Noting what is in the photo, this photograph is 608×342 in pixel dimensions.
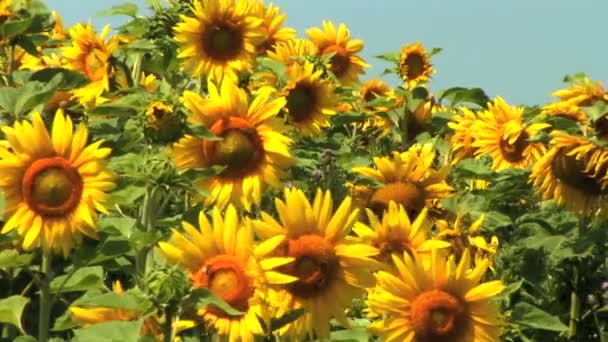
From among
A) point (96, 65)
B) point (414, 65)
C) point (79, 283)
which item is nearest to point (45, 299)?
point (79, 283)

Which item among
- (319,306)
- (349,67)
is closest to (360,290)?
(319,306)

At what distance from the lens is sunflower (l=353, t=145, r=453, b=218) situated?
5016 millimetres

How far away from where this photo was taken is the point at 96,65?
6.26 m

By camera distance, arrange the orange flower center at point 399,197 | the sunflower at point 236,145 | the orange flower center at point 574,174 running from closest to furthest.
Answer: the sunflower at point 236,145
the orange flower center at point 399,197
the orange flower center at point 574,174

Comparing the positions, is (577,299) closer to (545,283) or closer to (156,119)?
(545,283)

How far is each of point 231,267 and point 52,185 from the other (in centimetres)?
72

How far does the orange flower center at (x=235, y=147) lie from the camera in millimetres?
4328

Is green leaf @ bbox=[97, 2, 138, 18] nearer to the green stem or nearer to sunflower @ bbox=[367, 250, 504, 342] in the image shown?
the green stem

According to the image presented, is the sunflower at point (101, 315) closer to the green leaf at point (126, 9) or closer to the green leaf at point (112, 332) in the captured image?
the green leaf at point (112, 332)

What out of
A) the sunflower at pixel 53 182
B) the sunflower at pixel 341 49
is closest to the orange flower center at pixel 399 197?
the sunflower at pixel 53 182

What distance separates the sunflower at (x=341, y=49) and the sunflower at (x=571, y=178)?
3.03 metres

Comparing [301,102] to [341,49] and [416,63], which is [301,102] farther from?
[416,63]

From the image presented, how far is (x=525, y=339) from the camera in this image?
4.94 meters

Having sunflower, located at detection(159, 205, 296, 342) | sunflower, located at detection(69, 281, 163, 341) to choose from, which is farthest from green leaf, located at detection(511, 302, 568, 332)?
sunflower, located at detection(69, 281, 163, 341)
